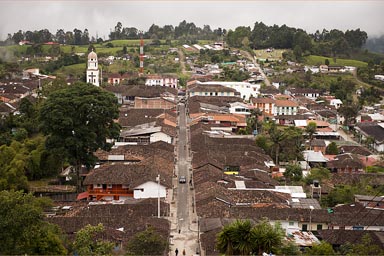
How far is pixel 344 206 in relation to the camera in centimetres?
2216

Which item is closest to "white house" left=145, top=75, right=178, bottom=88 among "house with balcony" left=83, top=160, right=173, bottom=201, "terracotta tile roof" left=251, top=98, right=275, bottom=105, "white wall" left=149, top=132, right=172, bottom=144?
"terracotta tile roof" left=251, top=98, right=275, bottom=105

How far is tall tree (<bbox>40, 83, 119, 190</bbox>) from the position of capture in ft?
Result: 81.3

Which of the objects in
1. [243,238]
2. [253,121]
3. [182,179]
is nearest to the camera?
[243,238]

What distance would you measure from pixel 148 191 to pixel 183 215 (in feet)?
7.55

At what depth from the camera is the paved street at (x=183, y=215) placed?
19028mm

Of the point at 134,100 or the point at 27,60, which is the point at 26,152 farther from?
the point at 27,60

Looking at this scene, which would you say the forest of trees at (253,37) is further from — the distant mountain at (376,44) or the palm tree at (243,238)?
the palm tree at (243,238)

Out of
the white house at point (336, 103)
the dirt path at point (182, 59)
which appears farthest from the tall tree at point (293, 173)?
the dirt path at point (182, 59)

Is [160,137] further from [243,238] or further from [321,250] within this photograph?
[243,238]

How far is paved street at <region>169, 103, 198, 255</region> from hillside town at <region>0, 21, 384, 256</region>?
66 millimetres

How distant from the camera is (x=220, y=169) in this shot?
2655 centimetres

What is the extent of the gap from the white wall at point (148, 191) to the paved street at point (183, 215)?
2.78 ft

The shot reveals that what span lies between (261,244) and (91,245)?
5.13 meters

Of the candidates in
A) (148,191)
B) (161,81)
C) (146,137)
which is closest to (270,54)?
(161,81)
